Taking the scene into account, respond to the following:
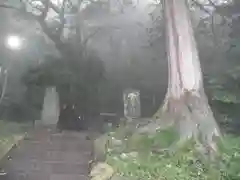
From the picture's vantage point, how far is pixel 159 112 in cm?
226

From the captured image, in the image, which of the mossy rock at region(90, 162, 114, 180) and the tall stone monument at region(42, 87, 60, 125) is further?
the tall stone monument at region(42, 87, 60, 125)

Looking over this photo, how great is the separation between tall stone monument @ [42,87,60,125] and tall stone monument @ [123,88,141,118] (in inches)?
15.2

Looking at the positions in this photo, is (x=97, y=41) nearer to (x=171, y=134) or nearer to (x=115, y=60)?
(x=115, y=60)

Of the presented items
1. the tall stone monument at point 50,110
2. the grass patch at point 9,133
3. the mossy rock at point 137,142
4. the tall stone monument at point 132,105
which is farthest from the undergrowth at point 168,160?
the grass patch at point 9,133

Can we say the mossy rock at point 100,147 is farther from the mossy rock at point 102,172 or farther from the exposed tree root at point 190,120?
the exposed tree root at point 190,120

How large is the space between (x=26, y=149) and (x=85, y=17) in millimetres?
841

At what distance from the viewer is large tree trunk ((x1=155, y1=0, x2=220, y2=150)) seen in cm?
221

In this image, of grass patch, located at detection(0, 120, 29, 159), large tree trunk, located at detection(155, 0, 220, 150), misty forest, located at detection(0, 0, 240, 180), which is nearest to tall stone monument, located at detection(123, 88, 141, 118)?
misty forest, located at detection(0, 0, 240, 180)

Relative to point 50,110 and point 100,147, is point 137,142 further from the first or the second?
point 50,110

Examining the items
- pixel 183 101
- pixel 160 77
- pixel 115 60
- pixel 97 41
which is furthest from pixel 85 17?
pixel 183 101

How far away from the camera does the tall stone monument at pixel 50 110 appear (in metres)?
2.26

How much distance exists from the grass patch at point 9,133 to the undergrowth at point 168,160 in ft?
1.68

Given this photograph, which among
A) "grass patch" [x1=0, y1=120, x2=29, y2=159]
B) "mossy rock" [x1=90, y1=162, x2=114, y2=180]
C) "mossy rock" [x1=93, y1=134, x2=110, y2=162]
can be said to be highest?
"grass patch" [x1=0, y1=120, x2=29, y2=159]

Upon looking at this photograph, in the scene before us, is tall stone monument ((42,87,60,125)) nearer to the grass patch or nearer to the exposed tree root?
the grass patch
